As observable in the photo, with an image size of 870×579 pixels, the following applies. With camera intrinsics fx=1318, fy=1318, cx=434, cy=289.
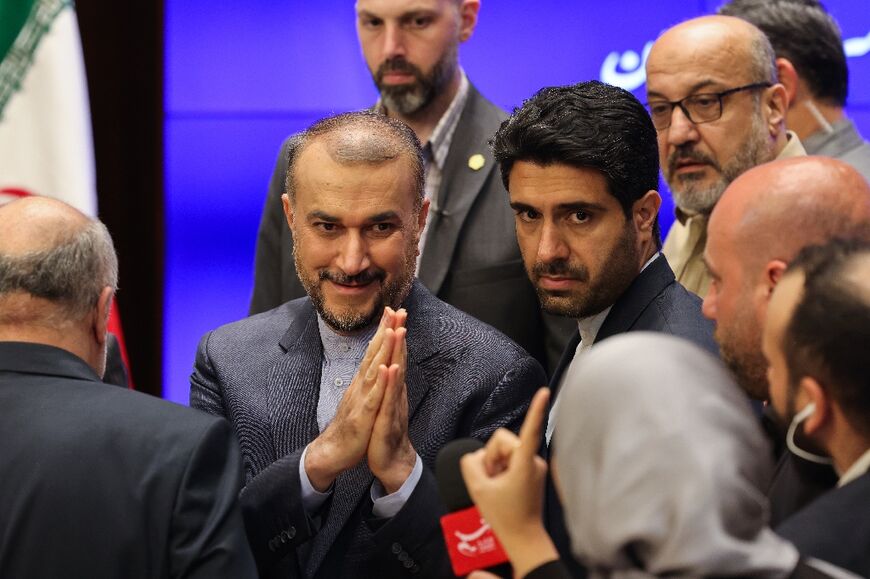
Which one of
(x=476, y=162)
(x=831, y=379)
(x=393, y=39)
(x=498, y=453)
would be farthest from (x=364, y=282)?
(x=393, y=39)

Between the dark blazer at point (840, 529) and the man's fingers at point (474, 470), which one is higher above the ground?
the man's fingers at point (474, 470)

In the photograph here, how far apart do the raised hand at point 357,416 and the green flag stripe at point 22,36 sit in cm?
213

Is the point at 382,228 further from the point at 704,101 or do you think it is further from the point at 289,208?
the point at 704,101

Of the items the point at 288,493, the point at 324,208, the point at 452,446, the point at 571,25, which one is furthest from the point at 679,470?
the point at 571,25

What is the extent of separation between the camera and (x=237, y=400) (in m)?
2.93

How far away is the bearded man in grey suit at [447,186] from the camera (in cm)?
371

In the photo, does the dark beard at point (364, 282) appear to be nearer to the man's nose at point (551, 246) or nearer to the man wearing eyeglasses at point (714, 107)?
the man's nose at point (551, 246)

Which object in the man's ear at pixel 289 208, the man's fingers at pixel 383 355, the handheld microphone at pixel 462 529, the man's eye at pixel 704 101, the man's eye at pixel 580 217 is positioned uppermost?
the man's eye at pixel 704 101

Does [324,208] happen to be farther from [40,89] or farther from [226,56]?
[226,56]

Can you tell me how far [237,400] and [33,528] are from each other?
632 mm

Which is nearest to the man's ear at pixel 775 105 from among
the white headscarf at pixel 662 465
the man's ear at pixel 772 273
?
the man's ear at pixel 772 273

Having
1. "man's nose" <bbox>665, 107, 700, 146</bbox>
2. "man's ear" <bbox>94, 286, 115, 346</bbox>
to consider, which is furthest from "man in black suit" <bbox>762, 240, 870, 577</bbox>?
"man's nose" <bbox>665, 107, 700, 146</bbox>

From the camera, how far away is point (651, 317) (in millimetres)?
2779

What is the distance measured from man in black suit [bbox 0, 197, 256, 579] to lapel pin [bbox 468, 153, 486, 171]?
5.29ft
